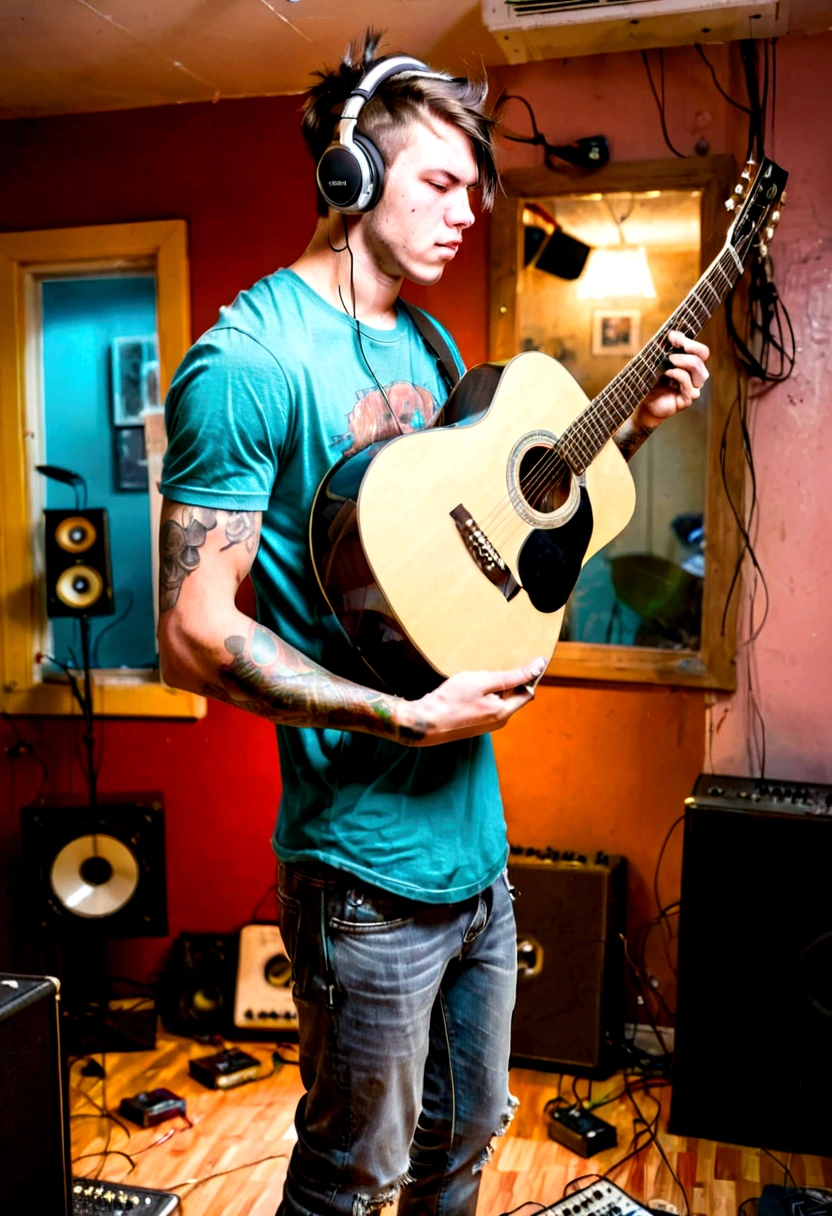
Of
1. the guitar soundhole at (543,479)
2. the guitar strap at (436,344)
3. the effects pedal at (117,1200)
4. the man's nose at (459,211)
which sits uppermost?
the man's nose at (459,211)

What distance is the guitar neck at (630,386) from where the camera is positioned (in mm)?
1582

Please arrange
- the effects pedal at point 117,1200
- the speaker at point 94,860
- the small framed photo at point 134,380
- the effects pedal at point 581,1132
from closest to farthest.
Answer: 1. the effects pedal at point 117,1200
2. the effects pedal at point 581,1132
3. the speaker at point 94,860
4. the small framed photo at point 134,380

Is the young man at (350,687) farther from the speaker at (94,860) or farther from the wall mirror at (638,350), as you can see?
the speaker at (94,860)

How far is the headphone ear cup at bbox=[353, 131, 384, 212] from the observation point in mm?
1357

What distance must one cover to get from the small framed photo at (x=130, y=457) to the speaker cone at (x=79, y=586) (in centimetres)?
66

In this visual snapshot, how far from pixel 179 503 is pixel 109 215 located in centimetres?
238

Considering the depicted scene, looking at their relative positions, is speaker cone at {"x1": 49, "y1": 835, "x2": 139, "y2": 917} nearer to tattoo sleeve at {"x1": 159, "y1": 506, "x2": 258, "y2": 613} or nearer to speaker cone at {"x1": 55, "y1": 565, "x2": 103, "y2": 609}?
speaker cone at {"x1": 55, "y1": 565, "x2": 103, "y2": 609}

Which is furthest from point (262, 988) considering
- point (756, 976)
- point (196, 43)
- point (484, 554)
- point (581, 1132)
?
point (196, 43)

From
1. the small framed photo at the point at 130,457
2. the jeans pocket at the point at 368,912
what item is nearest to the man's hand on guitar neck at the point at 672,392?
the jeans pocket at the point at 368,912

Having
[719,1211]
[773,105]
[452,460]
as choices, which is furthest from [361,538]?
[773,105]

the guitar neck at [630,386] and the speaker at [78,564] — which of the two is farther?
the speaker at [78,564]

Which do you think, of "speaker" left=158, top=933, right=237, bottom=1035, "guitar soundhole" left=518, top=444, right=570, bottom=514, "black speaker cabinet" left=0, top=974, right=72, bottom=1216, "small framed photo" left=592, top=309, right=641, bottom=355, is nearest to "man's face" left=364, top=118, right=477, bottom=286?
"guitar soundhole" left=518, top=444, right=570, bottom=514

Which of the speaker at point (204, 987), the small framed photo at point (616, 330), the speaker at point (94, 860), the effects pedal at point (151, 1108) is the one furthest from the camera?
the small framed photo at point (616, 330)

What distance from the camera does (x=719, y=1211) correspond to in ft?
7.64
